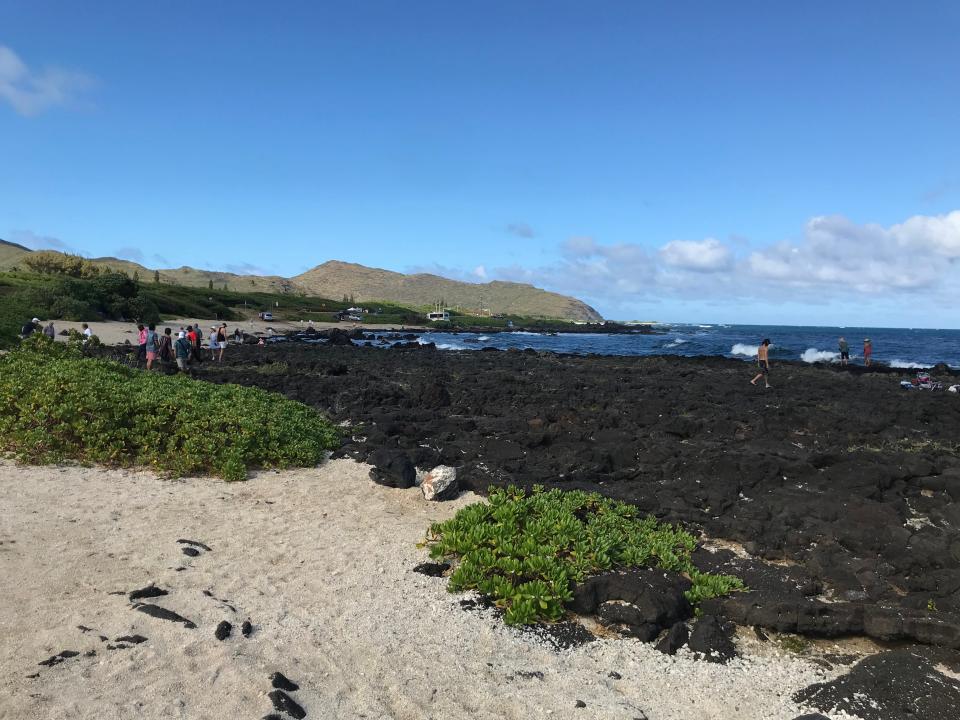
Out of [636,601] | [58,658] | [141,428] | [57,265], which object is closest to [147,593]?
[58,658]

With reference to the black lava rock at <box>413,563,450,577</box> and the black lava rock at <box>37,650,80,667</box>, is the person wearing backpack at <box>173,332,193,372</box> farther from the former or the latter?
the black lava rock at <box>37,650,80,667</box>

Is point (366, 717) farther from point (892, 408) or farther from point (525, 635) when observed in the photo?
point (892, 408)

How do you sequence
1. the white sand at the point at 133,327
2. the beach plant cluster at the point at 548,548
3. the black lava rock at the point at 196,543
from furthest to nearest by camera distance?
the white sand at the point at 133,327 < the black lava rock at the point at 196,543 < the beach plant cluster at the point at 548,548

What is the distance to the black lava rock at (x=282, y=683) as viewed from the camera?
17.6ft

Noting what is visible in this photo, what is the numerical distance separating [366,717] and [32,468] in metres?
8.68

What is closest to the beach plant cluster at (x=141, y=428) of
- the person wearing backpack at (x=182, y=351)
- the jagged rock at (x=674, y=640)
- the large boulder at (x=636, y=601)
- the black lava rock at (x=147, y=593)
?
the black lava rock at (x=147, y=593)

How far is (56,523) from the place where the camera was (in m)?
8.57

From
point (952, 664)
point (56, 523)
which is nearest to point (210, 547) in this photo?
point (56, 523)

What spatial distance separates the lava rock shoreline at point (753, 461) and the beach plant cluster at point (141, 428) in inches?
65.7

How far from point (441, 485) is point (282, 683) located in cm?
562

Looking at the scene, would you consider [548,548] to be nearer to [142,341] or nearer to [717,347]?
[142,341]

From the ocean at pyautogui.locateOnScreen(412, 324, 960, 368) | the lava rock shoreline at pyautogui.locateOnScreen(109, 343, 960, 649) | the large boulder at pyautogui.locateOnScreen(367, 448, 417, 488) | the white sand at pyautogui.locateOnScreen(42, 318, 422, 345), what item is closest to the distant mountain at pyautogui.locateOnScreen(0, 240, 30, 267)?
the white sand at pyautogui.locateOnScreen(42, 318, 422, 345)

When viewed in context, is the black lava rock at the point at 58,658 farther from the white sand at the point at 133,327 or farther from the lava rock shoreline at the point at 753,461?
the white sand at the point at 133,327

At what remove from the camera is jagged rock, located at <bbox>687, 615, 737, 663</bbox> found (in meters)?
6.30
